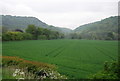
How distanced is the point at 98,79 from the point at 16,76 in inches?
124

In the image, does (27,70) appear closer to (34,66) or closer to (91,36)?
(34,66)

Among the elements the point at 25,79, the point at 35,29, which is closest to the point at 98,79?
the point at 25,79

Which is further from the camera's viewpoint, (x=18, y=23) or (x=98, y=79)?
(x=18, y=23)

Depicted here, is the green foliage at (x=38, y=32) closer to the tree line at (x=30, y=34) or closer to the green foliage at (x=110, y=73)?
the tree line at (x=30, y=34)

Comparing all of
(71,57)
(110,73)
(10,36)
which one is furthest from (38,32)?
(110,73)

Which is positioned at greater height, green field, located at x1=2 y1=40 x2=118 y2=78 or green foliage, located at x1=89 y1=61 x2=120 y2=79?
green foliage, located at x1=89 y1=61 x2=120 y2=79

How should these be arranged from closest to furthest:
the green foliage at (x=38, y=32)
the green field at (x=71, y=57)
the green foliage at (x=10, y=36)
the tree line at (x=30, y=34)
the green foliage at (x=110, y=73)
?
the green foliage at (x=110, y=73)
the green field at (x=71, y=57)
the green foliage at (x=10, y=36)
the tree line at (x=30, y=34)
the green foliage at (x=38, y=32)

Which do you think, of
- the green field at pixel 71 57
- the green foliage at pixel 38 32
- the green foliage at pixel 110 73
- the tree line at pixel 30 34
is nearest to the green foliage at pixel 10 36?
the tree line at pixel 30 34

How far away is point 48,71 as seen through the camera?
585 cm

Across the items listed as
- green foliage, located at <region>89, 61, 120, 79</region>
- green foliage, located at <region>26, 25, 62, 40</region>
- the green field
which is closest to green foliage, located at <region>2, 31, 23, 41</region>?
green foliage, located at <region>26, 25, 62, 40</region>

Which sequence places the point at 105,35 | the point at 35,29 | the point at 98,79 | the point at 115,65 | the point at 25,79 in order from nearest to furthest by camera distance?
the point at 98,79 → the point at 115,65 → the point at 25,79 → the point at 35,29 → the point at 105,35

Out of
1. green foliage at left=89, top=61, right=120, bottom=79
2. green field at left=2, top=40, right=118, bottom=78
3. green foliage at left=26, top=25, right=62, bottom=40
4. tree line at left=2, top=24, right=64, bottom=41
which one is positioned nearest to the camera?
green foliage at left=89, top=61, right=120, bottom=79

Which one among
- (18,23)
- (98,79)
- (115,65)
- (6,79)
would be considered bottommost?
(6,79)

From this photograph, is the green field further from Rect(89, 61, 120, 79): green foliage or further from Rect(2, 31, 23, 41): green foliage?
Rect(2, 31, 23, 41): green foliage
